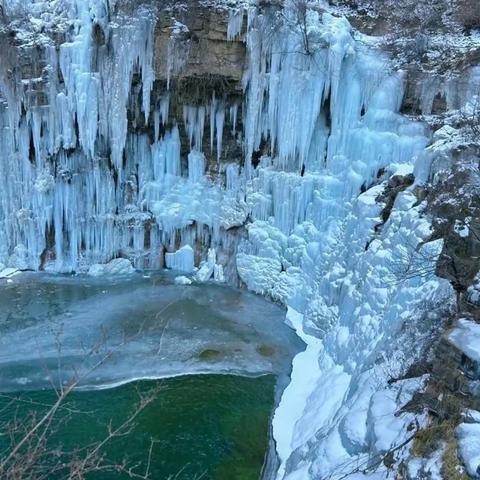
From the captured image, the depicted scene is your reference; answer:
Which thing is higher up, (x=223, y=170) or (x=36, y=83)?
(x=36, y=83)

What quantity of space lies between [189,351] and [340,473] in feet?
16.3

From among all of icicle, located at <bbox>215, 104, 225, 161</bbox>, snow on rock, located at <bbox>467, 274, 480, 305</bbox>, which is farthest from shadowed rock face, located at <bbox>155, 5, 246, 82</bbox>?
snow on rock, located at <bbox>467, 274, 480, 305</bbox>

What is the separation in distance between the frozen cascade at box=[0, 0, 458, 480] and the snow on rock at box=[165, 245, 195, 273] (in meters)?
0.03

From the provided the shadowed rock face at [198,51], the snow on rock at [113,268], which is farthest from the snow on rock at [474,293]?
the snow on rock at [113,268]

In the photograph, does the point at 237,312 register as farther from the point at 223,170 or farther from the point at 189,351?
the point at 223,170

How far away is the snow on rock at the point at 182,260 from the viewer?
1367 cm

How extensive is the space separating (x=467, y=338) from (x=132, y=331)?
6.62m

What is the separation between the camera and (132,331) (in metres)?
11.0

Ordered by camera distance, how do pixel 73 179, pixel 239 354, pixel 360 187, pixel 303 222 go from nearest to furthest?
pixel 239 354, pixel 360 187, pixel 303 222, pixel 73 179

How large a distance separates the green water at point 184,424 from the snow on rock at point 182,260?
14.0ft

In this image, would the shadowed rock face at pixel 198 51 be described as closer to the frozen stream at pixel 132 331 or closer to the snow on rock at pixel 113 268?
the snow on rock at pixel 113 268

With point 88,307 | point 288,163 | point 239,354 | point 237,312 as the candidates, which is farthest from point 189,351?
point 288,163

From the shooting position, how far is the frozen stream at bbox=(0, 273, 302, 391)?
998cm

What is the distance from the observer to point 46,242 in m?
13.4
